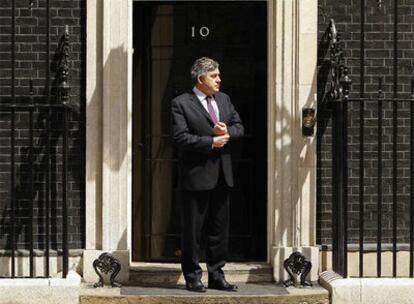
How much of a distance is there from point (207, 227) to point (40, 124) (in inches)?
65.6

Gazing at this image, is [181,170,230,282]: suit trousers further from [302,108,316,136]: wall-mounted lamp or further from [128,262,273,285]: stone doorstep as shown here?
[302,108,316,136]: wall-mounted lamp

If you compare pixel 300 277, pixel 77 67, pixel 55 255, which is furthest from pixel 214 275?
pixel 77 67

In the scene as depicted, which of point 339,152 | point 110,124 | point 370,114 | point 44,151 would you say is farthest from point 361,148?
point 44,151

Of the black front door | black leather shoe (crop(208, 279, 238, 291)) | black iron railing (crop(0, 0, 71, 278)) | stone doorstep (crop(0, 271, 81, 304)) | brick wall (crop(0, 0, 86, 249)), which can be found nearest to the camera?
stone doorstep (crop(0, 271, 81, 304))

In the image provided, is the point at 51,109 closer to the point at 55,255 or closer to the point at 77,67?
the point at 77,67

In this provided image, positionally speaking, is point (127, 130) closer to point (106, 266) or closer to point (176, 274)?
point (106, 266)

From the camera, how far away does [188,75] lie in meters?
9.38

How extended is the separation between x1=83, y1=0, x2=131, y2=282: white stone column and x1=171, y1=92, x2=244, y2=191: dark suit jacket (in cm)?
75

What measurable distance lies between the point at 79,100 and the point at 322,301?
2623mm

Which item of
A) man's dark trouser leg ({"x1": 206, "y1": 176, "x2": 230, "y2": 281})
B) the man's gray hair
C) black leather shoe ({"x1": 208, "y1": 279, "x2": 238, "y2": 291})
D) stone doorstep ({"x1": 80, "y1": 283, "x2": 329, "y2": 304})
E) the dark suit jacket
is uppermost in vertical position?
the man's gray hair

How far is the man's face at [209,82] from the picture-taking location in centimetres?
840

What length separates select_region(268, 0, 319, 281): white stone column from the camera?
8.98m

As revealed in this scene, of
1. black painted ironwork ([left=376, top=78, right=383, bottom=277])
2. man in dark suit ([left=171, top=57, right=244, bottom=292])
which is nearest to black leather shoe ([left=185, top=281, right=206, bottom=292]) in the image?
man in dark suit ([left=171, top=57, right=244, bottom=292])

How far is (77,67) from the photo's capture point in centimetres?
904
